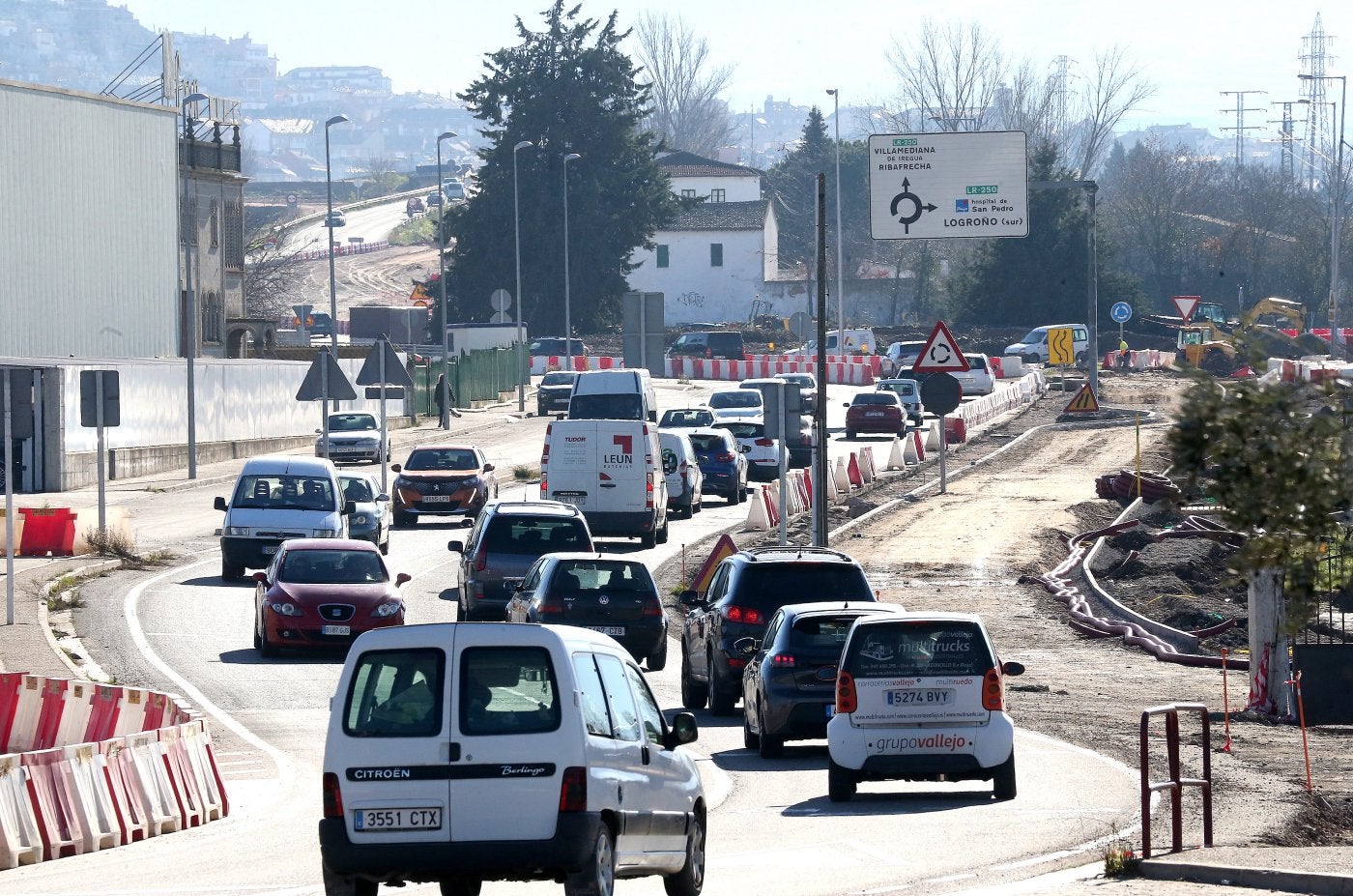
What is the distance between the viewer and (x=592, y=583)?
79.1 feet

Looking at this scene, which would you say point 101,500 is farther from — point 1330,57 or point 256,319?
point 1330,57

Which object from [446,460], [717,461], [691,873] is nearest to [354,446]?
[446,460]

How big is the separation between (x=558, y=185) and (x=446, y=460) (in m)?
61.9

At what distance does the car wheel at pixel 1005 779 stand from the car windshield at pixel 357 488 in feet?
70.1

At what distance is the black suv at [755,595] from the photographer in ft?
67.1

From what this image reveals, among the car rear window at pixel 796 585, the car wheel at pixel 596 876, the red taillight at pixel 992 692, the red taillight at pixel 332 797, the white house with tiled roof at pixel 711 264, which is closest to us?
the car wheel at pixel 596 876

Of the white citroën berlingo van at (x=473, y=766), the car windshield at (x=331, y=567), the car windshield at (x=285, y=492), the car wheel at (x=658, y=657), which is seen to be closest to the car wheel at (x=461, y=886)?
the white citroën berlingo van at (x=473, y=766)

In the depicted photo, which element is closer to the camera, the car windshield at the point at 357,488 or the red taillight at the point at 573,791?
the red taillight at the point at 573,791

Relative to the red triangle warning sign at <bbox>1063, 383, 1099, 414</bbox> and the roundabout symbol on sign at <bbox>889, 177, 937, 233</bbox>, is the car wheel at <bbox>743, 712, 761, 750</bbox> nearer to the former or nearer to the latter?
the roundabout symbol on sign at <bbox>889, 177, 937, 233</bbox>

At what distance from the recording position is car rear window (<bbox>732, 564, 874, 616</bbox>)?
20531 mm

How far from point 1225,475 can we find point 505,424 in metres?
60.1

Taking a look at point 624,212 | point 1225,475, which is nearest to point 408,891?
point 1225,475

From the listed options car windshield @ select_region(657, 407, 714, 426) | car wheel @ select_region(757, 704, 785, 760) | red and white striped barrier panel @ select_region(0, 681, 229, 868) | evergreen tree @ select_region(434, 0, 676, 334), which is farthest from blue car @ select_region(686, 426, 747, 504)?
evergreen tree @ select_region(434, 0, 676, 334)

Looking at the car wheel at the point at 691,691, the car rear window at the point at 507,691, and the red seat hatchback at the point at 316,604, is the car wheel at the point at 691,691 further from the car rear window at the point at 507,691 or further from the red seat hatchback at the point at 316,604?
the car rear window at the point at 507,691
